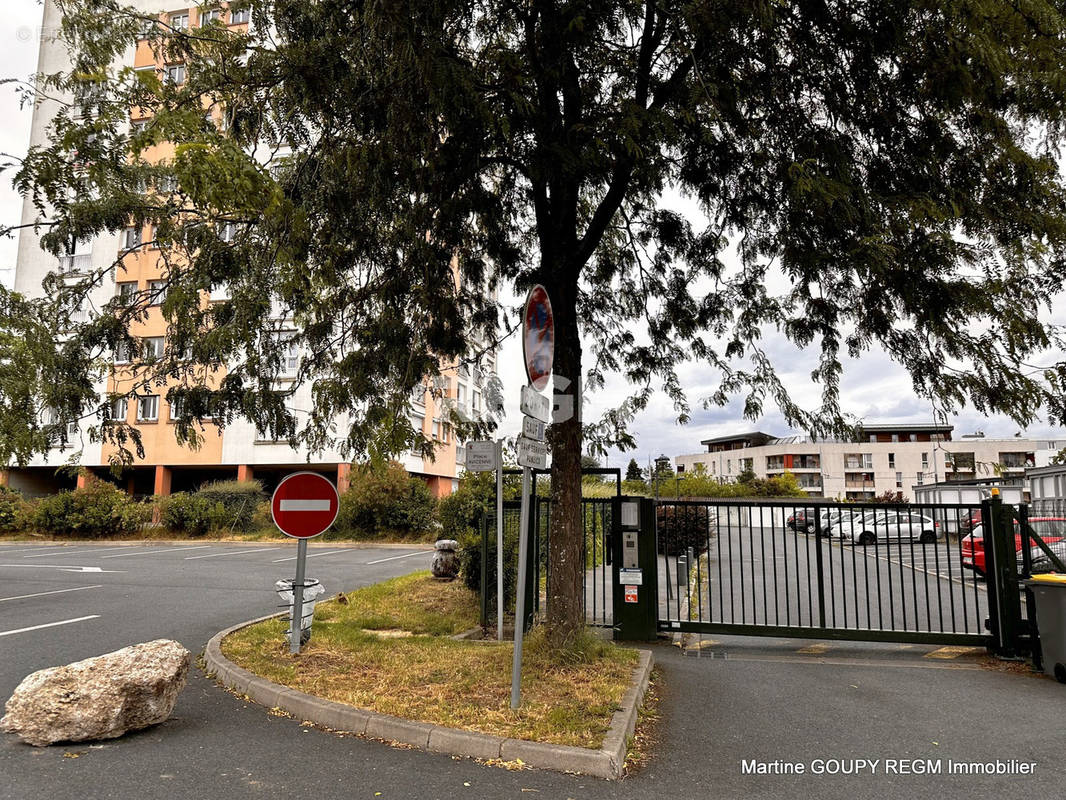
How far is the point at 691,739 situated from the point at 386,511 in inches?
922

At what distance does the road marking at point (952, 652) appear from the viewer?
7.72 m

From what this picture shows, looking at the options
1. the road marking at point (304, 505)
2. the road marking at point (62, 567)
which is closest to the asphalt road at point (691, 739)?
the road marking at point (304, 505)

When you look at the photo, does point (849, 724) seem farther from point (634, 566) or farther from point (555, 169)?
point (555, 169)

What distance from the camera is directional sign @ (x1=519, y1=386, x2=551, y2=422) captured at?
4.59 metres

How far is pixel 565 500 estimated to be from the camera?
251 inches

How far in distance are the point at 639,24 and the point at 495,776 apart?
240 inches

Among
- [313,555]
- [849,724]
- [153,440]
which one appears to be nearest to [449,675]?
[849,724]

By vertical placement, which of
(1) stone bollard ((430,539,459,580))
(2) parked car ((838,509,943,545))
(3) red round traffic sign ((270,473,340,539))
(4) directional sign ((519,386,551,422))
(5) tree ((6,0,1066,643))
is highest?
(5) tree ((6,0,1066,643))

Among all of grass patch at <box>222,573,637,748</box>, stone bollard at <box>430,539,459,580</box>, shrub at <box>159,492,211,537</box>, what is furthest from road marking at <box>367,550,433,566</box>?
shrub at <box>159,492,211,537</box>

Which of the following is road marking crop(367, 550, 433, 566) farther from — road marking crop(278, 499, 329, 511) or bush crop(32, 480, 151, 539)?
bush crop(32, 480, 151, 539)

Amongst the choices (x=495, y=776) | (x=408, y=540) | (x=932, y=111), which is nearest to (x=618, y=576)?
(x=495, y=776)

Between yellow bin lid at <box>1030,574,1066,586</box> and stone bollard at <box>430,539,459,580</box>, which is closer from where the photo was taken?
yellow bin lid at <box>1030,574,1066,586</box>

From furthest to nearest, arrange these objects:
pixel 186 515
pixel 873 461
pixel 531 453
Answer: pixel 873 461
pixel 186 515
pixel 531 453

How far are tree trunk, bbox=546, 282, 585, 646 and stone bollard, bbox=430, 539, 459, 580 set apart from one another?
646 centimetres
